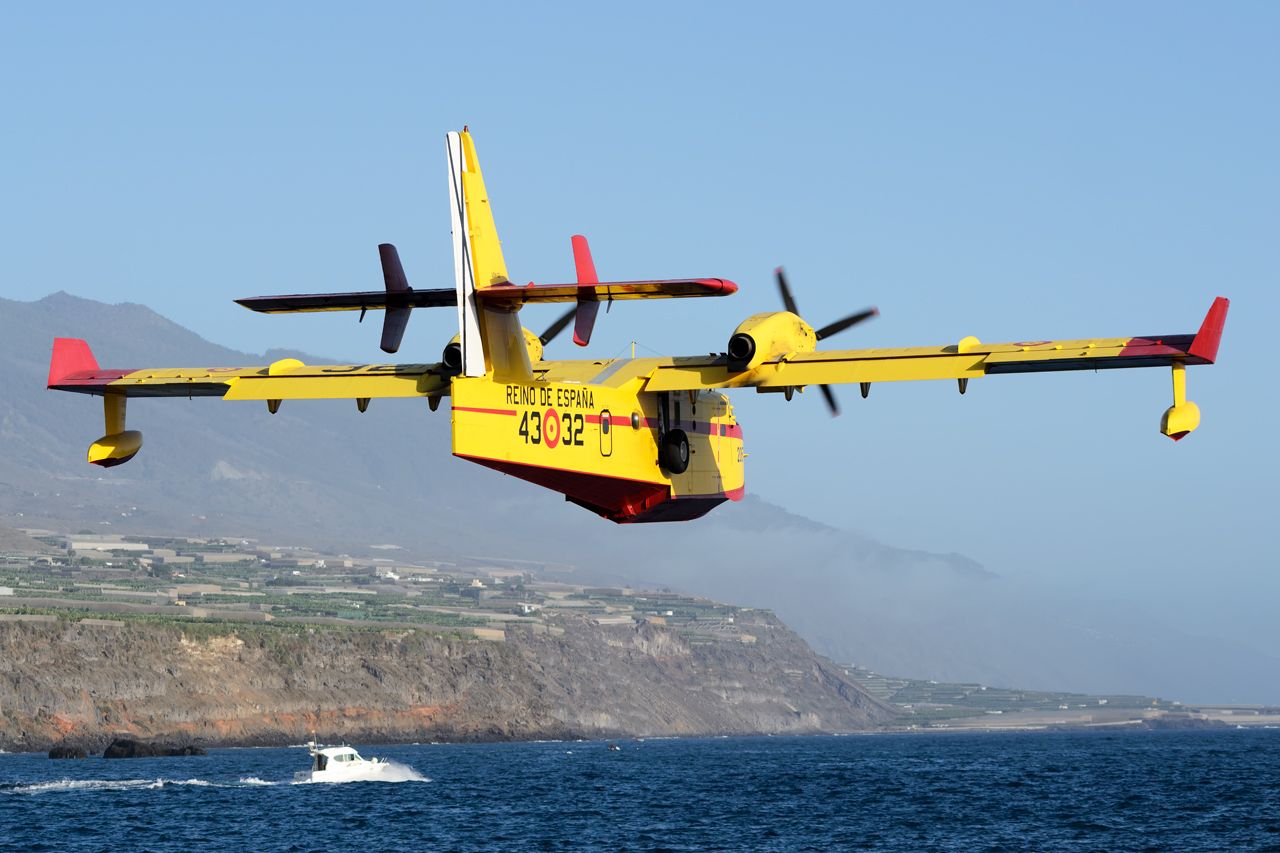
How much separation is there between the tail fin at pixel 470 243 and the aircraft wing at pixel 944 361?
7019mm

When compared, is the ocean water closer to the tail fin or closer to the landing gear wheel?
the landing gear wheel

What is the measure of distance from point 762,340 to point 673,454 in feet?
12.5

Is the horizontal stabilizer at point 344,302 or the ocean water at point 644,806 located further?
the ocean water at point 644,806

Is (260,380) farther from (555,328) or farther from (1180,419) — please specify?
(1180,419)

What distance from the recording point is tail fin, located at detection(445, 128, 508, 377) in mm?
36312

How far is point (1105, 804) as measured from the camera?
96.2 metres

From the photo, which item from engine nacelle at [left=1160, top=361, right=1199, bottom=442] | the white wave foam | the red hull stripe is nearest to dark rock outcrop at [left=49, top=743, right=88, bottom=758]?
the white wave foam

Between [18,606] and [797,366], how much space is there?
6487 inches

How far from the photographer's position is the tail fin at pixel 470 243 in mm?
36312

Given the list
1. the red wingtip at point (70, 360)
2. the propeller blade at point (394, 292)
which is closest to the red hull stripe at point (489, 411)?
the propeller blade at point (394, 292)

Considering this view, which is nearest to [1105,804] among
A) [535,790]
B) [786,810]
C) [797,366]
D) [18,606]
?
[786,810]

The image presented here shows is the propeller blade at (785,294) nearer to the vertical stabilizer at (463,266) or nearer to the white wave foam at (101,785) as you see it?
the vertical stabilizer at (463,266)

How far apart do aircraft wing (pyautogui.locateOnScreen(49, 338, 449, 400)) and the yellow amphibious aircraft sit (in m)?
0.04

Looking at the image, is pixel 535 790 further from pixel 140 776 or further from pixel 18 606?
pixel 18 606
